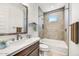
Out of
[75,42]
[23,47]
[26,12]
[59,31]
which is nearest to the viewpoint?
[23,47]

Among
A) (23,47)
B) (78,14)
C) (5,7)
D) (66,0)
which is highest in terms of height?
(66,0)

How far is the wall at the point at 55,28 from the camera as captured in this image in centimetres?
171

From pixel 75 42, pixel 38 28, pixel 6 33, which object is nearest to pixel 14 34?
pixel 6 33

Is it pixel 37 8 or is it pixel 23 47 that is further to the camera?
pixel 37 8

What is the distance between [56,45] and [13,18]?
882 mm

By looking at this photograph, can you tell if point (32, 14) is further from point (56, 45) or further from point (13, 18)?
point (56, 45)

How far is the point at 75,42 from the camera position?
156 cm

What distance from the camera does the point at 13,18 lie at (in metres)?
1.73

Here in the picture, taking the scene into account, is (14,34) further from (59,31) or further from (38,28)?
(59,31)

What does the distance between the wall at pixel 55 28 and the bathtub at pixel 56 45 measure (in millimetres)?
69

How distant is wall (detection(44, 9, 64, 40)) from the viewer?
1.71m

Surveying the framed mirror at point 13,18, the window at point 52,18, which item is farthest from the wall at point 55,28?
the framed mirror at point 13,18

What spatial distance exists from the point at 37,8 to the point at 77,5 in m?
0.67

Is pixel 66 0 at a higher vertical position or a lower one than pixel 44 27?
higher
